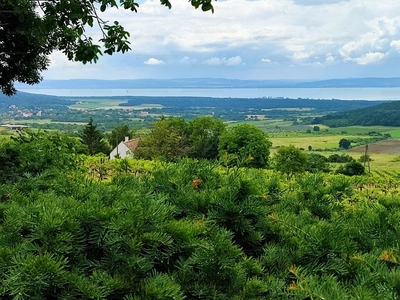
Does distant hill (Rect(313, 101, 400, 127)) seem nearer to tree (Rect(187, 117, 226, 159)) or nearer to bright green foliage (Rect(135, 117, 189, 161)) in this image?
tree (Rect(187, 117, 226, 159))

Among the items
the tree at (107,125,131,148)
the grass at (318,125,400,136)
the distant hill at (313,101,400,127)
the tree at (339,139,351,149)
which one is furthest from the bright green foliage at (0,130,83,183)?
the distant hill at (313,101,400,127)

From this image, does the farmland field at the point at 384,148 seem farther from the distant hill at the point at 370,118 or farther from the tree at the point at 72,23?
the tree at the point at 72,23

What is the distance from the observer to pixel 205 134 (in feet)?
183

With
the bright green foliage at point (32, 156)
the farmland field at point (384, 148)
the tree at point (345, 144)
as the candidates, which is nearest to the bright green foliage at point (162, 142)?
the farmland field at point (384, 148)

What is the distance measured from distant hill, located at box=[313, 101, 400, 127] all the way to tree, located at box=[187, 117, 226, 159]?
7512cm

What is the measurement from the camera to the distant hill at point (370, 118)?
119438mm

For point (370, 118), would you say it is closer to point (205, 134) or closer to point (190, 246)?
point (205, 134)

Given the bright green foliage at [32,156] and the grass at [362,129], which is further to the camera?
the grass at [362,129]

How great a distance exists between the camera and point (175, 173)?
2559 millimetres

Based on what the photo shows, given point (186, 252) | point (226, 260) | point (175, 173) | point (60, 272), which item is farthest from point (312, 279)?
point (175, 173)

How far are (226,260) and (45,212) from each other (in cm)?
75

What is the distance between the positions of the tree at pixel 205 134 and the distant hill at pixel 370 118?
75120mm

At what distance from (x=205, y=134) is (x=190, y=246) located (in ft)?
178

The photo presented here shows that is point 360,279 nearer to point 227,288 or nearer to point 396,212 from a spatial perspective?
point 227,288
